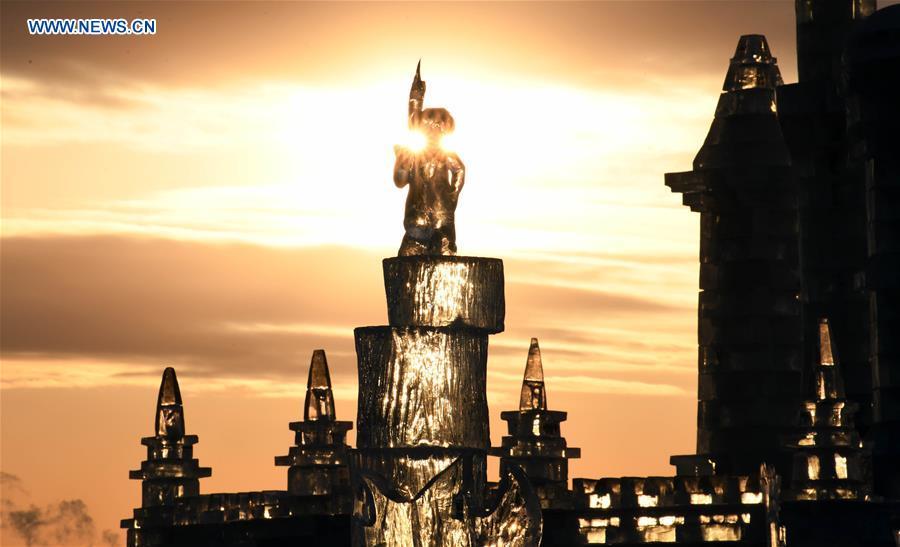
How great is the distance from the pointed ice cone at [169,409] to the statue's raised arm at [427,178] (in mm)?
20983

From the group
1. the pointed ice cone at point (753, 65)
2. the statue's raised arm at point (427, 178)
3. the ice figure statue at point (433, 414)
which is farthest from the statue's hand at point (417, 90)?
the pointed ice cone at point (753, 65)

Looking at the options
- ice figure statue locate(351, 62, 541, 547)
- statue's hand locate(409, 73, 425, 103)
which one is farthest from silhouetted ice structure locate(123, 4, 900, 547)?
ice figure statue locate(351, 62, 541, 547)

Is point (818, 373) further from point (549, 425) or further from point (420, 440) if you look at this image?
point (420, 440)

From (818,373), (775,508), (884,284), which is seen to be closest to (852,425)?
(818,373)

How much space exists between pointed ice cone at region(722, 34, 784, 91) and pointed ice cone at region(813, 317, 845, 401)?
10.9 meters

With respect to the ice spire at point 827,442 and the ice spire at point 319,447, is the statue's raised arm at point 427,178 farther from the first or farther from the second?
the ice spire at point 319,447

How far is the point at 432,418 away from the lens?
11.6 metres

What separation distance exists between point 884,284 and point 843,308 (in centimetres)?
461

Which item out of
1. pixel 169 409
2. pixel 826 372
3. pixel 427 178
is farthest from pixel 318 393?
pixel 427 178

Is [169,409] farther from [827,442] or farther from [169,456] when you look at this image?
[827,442]

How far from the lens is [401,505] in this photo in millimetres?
11406

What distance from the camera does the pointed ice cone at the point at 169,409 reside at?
1289 inches

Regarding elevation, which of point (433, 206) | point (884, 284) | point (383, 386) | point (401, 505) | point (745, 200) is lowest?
point (401, 505)

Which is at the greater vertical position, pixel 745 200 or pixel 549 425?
pixel 745 200
